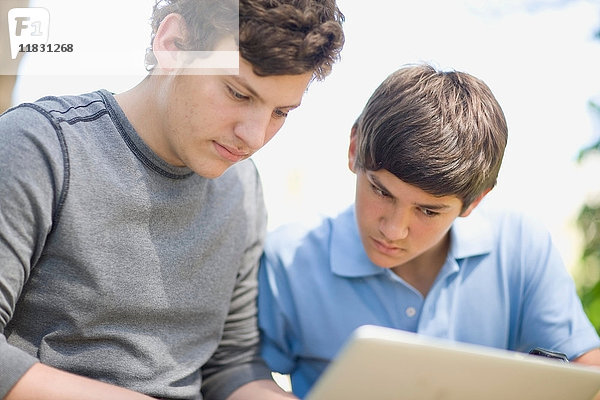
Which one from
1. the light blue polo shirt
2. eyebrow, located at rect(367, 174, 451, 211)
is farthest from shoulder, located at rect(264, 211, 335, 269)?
eyebrow, located at rect(367, 174, 451, 211)

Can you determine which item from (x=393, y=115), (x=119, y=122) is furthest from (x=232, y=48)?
(x=393, y=115)

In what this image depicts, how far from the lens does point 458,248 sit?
62.8 inches

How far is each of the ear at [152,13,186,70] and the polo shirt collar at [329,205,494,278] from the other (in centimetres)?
57

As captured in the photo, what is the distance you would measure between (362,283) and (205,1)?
680 millimetres

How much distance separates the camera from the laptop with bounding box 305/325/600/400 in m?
0.95

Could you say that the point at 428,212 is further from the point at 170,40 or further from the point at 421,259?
the point at 170,40

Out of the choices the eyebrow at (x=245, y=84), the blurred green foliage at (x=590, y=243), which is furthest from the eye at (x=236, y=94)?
the blurred green foliage at (x=590, y=243)

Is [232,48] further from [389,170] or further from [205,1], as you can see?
[389,170]

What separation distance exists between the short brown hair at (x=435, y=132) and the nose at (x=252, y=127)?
0.93ft

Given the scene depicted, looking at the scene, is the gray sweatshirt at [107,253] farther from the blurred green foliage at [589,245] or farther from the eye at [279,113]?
the blurred green foliage at [589,245]

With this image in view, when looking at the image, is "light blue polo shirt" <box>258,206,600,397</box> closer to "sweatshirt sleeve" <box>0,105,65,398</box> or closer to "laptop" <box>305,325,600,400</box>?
"laptop" <box>305,325,600,400</box>

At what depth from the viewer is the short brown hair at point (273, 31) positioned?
1.20m

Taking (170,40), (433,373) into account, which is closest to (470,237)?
(433,373)

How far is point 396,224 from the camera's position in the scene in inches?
56.1
